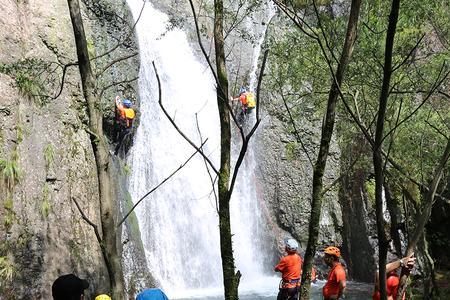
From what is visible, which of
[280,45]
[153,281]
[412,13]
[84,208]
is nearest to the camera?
[412,13]

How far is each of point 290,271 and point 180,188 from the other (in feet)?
36.0

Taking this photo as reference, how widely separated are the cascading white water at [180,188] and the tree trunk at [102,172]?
31.2 ft

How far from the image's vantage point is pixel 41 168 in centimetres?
1153

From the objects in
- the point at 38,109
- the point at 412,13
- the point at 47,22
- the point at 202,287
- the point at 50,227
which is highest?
the point at 47,22

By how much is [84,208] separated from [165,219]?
17.8 ft

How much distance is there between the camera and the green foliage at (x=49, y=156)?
11.7 metres

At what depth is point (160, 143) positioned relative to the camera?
18344 millimetres

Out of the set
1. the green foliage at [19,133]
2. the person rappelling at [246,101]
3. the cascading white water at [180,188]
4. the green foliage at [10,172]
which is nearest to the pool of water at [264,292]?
the cascading white water at [180,188]

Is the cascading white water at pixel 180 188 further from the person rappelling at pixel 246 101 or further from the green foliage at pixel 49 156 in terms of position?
the green foliage at pixel 49 156

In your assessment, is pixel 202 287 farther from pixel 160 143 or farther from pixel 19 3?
pixel 19 3

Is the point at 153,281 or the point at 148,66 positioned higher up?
the point at 148,66

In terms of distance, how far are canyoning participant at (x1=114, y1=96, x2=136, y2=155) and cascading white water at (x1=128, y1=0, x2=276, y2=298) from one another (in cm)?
110

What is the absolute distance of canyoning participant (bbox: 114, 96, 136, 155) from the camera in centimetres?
1605

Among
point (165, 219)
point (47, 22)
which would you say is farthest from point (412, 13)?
point (165, 219)
